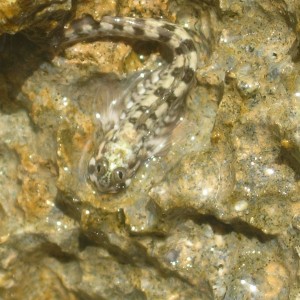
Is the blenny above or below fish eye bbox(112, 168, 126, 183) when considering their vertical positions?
above

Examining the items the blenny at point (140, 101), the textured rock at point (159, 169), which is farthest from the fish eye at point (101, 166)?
the textured rock at point (159, 169)

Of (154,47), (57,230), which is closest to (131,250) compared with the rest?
(57,230)

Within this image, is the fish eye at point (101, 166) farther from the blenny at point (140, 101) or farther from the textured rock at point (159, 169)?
the textured rock at point (159, 169)

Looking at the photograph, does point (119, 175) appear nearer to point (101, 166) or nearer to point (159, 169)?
point (101, 166)

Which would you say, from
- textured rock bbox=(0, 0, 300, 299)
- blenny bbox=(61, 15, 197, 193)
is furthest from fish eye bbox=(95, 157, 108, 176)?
textured rock bbox=(0, 0, 300, 299)

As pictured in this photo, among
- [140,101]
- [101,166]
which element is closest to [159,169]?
[101,166]

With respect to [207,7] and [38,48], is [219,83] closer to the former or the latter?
[207,7]

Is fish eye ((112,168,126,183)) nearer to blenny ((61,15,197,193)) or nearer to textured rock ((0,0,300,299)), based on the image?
blenny ((61,15,197,193))
